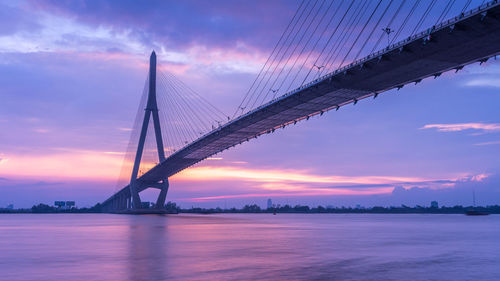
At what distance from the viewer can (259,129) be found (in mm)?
58938

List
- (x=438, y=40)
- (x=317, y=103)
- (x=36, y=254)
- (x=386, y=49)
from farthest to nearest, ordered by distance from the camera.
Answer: (x=317, y=103) → (x=386, y=49) → (x=438, y=40) → (x=36, y=254)

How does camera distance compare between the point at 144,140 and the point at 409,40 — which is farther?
the point at 144,140

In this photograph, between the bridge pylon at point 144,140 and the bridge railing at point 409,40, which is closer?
the bridge railing at point 409,40

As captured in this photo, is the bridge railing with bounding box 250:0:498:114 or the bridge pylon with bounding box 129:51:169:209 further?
the bridge pylon with bounding box 129:51:169:209

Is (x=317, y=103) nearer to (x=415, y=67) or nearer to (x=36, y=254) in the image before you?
(x=415, y=67)

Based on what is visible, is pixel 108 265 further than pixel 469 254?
No

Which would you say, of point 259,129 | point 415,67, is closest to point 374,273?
point 415,67

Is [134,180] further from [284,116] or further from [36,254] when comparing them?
[36,254]

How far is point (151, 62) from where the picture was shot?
90562 mm

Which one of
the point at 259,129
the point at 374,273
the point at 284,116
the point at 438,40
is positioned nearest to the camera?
the point at 374,273

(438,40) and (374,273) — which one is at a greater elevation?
(438,40)

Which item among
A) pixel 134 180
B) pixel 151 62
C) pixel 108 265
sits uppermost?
pixel 151 62

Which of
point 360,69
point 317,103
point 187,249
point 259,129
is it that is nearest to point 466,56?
point 360,69

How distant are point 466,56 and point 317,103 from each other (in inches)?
653
